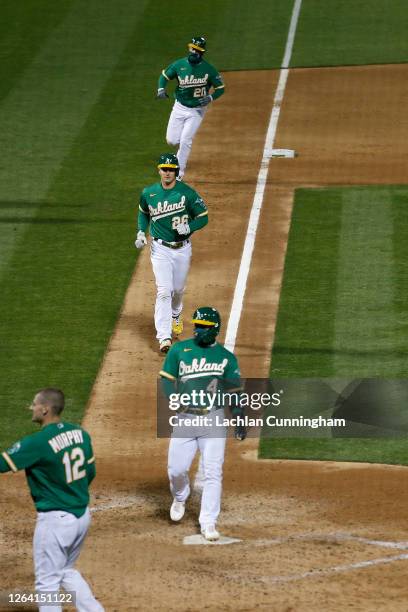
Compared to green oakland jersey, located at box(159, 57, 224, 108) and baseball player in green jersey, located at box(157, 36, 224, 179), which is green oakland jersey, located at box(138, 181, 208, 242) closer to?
baseball player in green jersey, located at box(157, 36, 224, 179)

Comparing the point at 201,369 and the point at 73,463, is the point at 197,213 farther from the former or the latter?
the point at 73,463

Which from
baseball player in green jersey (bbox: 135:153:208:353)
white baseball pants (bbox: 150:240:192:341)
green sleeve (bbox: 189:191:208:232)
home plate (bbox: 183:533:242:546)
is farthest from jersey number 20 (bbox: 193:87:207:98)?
home plate (bbox: 183:533:242:546)

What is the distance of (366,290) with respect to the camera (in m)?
16.9

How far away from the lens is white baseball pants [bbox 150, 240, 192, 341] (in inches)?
588

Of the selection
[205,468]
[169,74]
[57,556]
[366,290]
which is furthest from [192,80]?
[57,556]

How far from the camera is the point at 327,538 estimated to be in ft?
35.8

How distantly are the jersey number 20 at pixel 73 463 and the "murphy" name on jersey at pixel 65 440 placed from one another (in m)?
0.05

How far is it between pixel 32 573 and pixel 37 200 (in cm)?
1068

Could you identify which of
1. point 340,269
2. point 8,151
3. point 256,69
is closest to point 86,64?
point 256,69

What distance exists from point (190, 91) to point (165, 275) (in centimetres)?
637

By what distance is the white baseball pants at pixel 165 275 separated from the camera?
14.9m

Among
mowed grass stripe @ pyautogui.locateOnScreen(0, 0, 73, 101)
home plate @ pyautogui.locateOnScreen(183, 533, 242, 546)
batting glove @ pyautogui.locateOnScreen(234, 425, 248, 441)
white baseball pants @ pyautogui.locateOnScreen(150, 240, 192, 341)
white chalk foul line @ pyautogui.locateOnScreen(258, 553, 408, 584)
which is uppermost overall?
batting glove @ pyautogui.locateOnScreen(234, 425, 248, 441)

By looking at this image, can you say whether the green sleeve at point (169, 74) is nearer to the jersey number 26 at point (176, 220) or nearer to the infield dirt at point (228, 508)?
the infield dirt at point (228, 508)

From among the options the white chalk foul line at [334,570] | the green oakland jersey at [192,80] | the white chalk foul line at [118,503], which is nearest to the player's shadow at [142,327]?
the white chalk foul line at [118,503]
